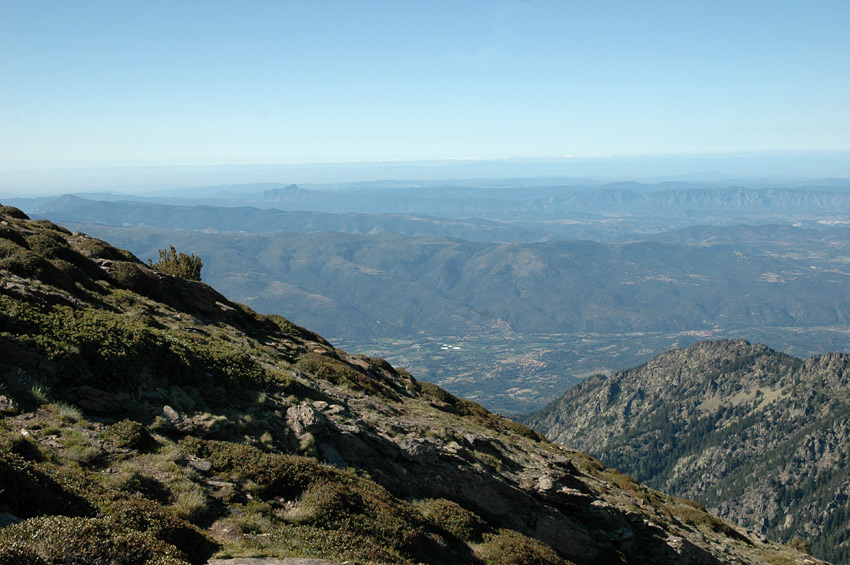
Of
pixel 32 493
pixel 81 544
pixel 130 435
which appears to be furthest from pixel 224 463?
pixel 81 544

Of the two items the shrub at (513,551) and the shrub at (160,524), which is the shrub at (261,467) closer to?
the shrub at (160,524)

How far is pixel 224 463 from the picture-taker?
13.8m

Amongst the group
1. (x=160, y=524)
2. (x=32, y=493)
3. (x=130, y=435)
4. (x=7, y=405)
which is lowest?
(x=160, y=524)

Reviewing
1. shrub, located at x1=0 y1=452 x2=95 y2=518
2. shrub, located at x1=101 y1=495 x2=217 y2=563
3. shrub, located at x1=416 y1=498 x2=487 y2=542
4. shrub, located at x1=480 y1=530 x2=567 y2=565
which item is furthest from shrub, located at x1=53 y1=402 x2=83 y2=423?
shrub, located at x1=480 y1=530 x2=567 y2=565

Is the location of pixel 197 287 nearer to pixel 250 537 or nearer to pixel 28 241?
pixel 28 241

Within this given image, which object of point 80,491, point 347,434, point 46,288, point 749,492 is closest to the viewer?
point 80,491

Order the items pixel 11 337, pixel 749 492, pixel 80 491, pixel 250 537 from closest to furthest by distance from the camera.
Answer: pixel 80 491 → pixel 250 537 → pixel 11 337 → pixel 749 492

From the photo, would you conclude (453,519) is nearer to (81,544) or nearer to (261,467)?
→ (261,467)

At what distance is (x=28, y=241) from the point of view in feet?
87.2

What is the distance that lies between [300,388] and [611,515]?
47.7 feet

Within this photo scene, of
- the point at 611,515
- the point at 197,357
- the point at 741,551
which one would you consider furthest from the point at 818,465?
the point at 197,357

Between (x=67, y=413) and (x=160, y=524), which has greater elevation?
(x=67, y=413)

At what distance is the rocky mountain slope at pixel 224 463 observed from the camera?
1000 centimetres

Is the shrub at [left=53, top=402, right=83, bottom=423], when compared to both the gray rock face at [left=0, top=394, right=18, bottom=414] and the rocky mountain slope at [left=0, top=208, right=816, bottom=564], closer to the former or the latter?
the rocky mountain slope at [left=0, top=208, right=816, bottom=564]
